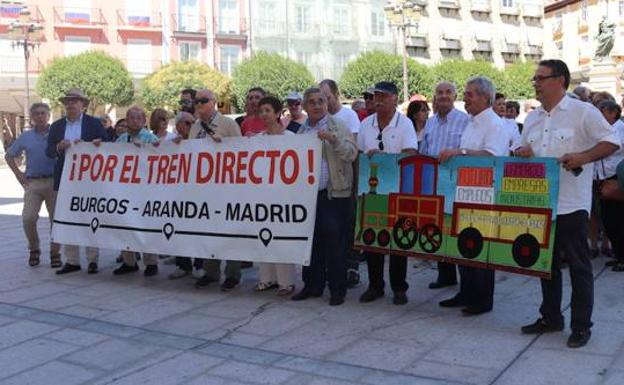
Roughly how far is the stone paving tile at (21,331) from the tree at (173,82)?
34751 mm

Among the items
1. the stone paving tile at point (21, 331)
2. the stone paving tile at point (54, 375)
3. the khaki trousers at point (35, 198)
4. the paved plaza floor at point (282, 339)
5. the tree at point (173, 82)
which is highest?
the tree at point (173, 82)

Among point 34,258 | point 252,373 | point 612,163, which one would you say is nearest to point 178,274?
point 34,258

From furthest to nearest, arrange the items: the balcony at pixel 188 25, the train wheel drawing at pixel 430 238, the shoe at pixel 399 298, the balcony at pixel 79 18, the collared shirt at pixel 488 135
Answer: the balcony at pixel 188 25 < the balcony at pixel 79 18 < the shoe at pixel 399 298 < the train wheel drawing at pixel 430 238 < the collared shirt at pixel 488 135

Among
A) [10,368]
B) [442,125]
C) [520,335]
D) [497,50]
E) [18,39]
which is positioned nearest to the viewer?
[10,368]

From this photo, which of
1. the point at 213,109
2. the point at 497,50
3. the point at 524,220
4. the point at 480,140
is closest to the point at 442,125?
the point at 480,140

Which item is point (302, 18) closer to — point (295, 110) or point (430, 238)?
point (295, 110)

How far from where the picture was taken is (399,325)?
532 cm

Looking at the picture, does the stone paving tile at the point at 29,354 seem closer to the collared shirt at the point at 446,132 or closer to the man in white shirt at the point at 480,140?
the man in white shirt at the point at 480,140

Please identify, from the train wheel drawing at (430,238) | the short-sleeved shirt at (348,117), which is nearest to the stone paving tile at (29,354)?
the train wheel drawing at (430,238)

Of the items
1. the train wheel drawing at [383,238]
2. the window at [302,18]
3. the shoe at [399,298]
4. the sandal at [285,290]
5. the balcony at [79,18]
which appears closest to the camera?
the train wheel drawing at [383,238]

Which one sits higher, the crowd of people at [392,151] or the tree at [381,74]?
the tree at [381,74]

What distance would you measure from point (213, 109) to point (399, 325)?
2.84 m

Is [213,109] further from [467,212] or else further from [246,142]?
[467,212]

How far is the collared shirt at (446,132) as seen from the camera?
5.96 m
